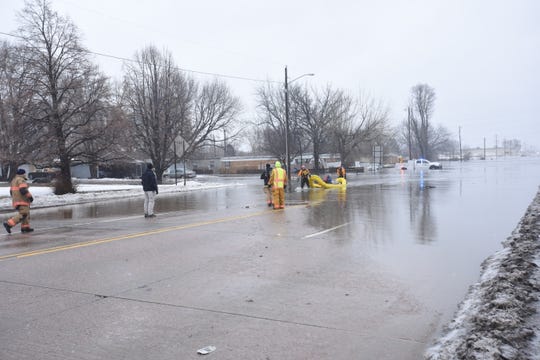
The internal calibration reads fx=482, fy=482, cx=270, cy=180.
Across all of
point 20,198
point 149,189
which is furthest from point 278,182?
point 20,198

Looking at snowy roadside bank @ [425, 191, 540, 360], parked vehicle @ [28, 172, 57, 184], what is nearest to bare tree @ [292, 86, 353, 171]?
parked vehicle @ [28, 172, 57, 184]

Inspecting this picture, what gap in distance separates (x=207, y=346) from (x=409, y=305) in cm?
255

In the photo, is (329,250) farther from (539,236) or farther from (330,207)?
(330,207)

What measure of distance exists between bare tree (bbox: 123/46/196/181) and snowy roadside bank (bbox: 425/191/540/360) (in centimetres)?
3497

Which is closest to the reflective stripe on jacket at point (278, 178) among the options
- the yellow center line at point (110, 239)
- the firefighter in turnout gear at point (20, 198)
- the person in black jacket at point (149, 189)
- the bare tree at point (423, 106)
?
the yellow center line at point (110, 239)

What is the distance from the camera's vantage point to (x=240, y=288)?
6.53 meters

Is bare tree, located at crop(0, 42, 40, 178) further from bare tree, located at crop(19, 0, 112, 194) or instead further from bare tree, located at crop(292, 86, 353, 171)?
bare tree, located at crop(292, 86, 353, 171)

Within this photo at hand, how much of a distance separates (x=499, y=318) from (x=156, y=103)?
37086mm

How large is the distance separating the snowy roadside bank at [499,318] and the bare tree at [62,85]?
24.3 meters

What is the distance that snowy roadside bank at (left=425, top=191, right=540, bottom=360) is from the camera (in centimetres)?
403

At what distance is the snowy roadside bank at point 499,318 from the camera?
4031 millimetres

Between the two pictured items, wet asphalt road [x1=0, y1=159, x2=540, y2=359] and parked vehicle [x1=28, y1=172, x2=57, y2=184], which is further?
parked vehicle [x1=28, y1=172, x2=57, y2=184]

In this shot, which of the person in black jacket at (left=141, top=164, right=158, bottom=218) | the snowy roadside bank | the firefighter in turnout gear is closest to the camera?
the snowy roadside bank

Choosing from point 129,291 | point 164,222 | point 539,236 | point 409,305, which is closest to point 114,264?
point 129,291
